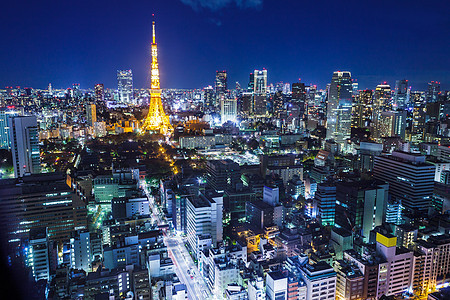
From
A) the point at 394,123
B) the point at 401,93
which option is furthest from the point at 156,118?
the point at 401,93

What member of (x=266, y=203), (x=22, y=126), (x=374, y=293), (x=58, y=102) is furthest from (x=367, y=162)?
(x=58, y=102)

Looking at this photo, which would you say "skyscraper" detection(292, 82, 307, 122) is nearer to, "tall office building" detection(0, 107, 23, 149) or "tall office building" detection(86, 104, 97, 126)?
"tall office building" detection(86, 104, 97, 126)

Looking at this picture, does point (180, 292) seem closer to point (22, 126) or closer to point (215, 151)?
point (22, 126)

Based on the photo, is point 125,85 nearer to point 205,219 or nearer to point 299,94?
point 299,94

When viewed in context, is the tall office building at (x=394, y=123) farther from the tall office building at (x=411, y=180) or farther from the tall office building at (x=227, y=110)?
the tall office building at (x=227, y=110)

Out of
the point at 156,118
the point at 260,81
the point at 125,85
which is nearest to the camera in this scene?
the point at 156,118
